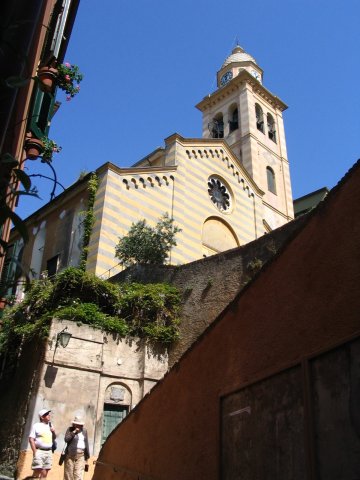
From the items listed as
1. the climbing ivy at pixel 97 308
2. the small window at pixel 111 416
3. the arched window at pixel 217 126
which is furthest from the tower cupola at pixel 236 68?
the small window at pixel 111 416

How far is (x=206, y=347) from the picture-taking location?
619 centimetres

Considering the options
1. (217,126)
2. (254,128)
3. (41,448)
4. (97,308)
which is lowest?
(41,448)

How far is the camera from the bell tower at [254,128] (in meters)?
34.7

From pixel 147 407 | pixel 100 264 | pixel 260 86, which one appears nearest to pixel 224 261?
pixel 100 264

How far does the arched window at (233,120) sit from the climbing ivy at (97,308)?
24.6 meters

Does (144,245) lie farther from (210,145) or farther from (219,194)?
(210,145)

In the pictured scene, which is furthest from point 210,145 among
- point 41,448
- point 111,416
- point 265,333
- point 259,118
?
point 265,333

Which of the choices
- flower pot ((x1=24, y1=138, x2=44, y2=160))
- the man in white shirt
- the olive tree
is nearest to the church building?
the olive tree

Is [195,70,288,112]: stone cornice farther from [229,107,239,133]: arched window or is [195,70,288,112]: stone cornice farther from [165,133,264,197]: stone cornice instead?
[165,133,264,197]: stone cornice

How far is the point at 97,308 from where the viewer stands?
583 inches

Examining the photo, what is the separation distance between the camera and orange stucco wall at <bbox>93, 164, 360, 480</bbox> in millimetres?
4090

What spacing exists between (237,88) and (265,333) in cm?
3703

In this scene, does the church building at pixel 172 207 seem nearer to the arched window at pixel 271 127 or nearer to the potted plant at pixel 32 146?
the arched window at pixel 271 127

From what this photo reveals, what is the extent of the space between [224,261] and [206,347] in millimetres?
9841
